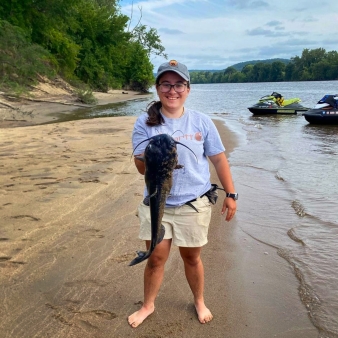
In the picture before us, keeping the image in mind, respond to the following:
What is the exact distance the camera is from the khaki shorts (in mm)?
2756

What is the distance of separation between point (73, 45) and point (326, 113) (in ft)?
82.5

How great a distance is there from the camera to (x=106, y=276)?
11.7 feet

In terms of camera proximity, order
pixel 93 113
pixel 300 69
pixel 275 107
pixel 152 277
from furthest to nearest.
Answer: pixel 300 69
pixel 93 113
pixel 275 107
pixel 152 277

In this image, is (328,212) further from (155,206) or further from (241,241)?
(155,206)

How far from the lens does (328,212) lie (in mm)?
5910

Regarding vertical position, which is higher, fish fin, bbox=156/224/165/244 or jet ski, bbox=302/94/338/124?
fish fin, bbox=156/224/165/244

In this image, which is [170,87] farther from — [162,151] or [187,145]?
[162,151]

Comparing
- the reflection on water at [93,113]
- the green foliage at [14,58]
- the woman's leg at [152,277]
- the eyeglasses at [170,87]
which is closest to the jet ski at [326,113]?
the reflection on water at [93,113]

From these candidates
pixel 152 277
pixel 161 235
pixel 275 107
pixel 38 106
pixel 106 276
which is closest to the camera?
→ pixel 161 235

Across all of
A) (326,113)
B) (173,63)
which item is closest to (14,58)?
(326,113)

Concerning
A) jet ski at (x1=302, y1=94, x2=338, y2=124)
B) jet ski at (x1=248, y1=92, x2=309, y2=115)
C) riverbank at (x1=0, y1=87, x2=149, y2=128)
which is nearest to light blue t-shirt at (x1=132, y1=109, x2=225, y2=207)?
riverbank at (x1=0, y1=87, x2=149, y2=128)

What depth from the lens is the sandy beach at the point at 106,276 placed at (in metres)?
2.90

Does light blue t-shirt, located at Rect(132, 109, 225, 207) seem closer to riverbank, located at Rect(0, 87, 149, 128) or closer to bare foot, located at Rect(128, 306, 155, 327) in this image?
bare foot, located at Rect(128, 306, 155, 327)

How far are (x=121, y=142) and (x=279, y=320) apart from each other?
356 inches
